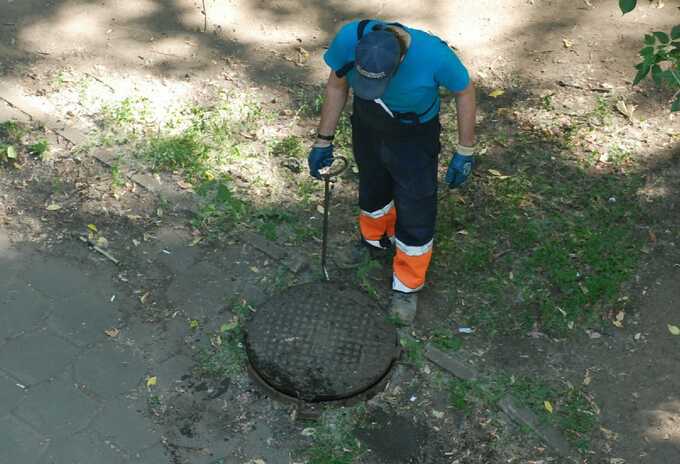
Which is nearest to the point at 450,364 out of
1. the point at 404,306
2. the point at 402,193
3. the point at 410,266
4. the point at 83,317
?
the point at 404,306

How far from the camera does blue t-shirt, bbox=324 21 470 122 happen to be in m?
3.89

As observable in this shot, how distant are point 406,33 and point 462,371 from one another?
1.70 metres

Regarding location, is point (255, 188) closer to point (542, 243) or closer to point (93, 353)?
point (93, 353)

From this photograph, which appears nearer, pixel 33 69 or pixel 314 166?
pixel 314 166

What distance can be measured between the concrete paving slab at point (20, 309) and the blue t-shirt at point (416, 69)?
2020 mm

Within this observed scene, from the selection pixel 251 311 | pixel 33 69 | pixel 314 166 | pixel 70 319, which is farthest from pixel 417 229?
pixel 33 69

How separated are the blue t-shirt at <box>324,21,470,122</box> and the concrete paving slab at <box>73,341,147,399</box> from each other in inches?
70.4

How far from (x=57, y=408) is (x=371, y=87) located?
2.13 m

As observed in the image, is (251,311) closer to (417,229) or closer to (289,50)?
(417,229)

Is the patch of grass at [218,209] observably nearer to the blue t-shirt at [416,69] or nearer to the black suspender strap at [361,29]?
the blue t-shirt at [416,69]

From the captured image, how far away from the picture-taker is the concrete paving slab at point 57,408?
4.00m

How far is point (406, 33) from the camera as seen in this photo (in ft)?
12.7

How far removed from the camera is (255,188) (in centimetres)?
527

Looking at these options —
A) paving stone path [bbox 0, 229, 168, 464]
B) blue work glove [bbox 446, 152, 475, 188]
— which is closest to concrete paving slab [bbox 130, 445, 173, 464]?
paving stone path [bbox 0, 229, 168, 464]
